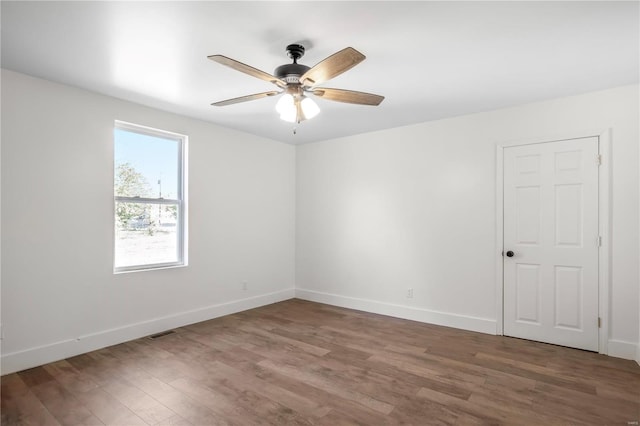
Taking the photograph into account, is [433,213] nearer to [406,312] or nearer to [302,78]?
[406,312]

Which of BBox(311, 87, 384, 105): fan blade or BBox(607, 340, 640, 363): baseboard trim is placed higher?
BBox(311, 87, 384, 105): fan blade

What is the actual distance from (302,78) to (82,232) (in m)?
2.69

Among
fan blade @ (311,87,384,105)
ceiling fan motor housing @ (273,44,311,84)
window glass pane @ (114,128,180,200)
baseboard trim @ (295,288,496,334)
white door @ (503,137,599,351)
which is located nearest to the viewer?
ceiling fan motor housing @ (273,44,311,84)

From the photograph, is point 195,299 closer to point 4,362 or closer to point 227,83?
point 4,362

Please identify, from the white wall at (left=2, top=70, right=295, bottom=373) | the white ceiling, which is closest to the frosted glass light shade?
the white ceiling

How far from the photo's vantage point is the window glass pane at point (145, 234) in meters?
3.64

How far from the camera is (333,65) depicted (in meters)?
2.04

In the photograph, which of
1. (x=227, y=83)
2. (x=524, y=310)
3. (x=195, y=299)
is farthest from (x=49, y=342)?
(x=524, y=310)

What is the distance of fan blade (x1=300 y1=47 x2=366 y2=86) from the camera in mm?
1888

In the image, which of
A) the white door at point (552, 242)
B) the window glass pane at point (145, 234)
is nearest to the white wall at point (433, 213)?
the white door at point (552, 242)

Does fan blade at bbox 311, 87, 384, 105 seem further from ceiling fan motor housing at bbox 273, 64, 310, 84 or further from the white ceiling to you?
the white ceiling

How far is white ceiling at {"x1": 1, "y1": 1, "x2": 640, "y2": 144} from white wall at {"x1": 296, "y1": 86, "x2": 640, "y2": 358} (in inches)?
15.5

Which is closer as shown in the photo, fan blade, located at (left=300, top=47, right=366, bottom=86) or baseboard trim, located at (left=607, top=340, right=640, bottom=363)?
fan blade, located at (left=300, top=47, right=366, bottom=86)

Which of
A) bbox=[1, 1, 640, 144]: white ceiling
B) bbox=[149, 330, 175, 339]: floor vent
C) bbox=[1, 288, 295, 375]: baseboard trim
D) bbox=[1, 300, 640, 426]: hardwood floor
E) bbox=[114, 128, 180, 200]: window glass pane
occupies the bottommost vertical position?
bbox=[149, 330, 175, 339]: floor vent
